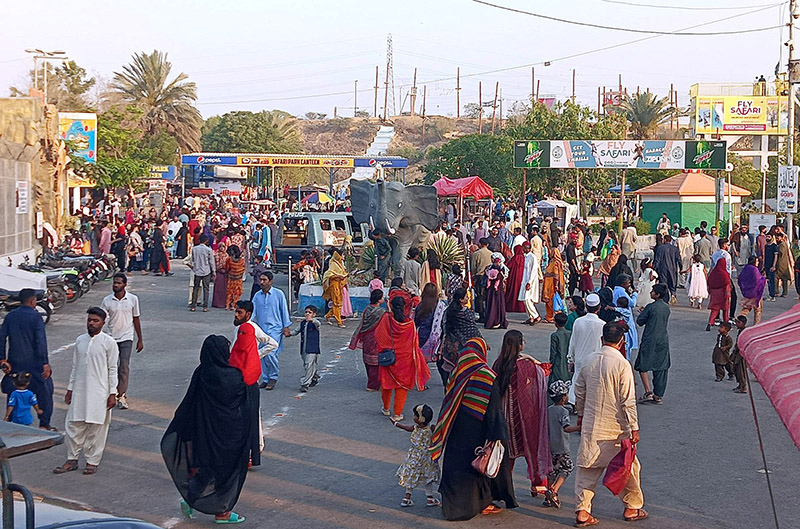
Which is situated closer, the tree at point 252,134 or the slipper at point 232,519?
the slipper at point 232,519

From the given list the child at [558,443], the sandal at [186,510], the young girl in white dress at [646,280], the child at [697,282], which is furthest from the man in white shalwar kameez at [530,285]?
the sandal at [186,510]

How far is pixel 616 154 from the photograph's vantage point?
3744 cm

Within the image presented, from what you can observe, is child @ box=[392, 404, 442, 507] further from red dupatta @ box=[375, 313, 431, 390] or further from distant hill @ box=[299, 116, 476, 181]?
distant hill @ box=[299, 116, 476, 181]

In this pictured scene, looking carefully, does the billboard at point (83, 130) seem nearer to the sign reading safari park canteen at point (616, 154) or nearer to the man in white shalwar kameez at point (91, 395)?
the sign reading safari park canteen at point (616, 154)

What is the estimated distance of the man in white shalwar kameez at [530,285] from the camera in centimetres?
1809

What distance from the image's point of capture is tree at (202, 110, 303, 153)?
8094cm

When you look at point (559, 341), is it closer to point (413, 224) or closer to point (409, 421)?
point (409, 421)

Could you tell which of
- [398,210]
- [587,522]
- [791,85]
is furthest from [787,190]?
[587,522]

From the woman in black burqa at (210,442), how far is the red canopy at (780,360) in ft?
12.6

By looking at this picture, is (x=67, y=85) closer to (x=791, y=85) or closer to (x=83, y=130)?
(x=83, y=130)

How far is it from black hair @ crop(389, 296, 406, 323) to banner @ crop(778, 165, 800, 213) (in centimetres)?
1561

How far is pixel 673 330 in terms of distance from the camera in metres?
17.7

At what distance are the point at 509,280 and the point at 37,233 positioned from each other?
630 inches

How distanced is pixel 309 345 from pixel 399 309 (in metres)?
1.90
